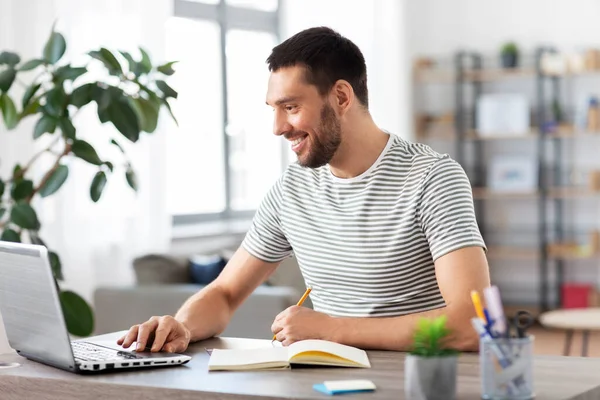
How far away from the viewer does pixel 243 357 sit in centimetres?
192

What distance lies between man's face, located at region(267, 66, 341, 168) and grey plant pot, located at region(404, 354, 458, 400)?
90 centimetres

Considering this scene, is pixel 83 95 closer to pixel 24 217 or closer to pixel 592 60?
pixel 24 217

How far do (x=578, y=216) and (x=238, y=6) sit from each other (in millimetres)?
2803

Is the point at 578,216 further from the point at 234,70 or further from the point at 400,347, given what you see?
the point at 400,347

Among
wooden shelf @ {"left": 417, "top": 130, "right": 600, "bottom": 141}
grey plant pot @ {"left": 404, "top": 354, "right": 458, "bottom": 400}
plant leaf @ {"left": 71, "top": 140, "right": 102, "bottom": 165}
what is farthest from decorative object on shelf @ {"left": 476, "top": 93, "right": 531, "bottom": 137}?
grey plant pot @ {"left": 404, "top": 354, "right": 458, "bottom": 400}

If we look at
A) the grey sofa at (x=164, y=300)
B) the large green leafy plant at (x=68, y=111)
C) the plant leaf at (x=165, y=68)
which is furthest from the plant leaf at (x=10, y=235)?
the grey sofa at (x=164, y=300)

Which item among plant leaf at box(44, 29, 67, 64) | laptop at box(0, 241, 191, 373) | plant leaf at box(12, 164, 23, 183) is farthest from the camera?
plant leaf at box(12, 164, 23, 183)

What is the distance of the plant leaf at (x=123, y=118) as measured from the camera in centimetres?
329

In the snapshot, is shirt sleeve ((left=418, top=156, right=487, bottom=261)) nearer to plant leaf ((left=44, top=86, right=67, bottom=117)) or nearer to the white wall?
plant leaf ((left=44, top=86, right=67, bottom=117))

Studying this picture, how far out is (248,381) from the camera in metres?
1.75

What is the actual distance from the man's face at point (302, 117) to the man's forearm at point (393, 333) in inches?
18.0

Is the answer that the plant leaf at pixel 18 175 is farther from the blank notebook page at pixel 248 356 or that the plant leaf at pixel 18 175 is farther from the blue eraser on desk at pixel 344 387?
the blue eraser on desk at pixel 344 387

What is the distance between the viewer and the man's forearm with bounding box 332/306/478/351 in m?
2.05

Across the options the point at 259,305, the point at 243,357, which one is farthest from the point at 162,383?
the point at 259,305
